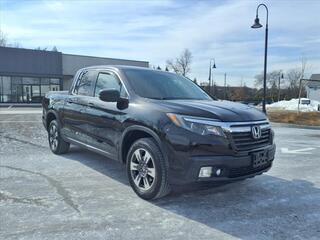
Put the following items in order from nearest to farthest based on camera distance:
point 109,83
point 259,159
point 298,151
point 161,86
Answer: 1. point 259,159
2. point 161,86
3. point 109,83
4. point 298,151

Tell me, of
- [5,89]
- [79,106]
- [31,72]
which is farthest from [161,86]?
[31,72]

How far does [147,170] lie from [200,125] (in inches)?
40.1

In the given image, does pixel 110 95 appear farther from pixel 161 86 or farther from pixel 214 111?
pixel 214 111

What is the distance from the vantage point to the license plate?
15.5 feet

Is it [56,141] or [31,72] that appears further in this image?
[31,72]

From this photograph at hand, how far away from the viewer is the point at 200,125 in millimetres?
4438

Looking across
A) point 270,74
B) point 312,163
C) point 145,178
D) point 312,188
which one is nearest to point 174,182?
point 145,178

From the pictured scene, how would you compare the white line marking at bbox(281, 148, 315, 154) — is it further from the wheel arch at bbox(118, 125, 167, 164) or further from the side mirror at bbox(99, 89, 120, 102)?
the side mirror at bbox(99, 89, 120, 102)

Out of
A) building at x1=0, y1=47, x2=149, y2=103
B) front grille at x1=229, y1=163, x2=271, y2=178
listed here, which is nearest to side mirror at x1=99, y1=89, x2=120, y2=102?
front grille at x1=229, y1=163, x2=271, y2=178

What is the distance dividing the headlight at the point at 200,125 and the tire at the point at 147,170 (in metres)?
0.51

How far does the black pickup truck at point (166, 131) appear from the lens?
4.41m

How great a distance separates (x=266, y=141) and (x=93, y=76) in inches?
129

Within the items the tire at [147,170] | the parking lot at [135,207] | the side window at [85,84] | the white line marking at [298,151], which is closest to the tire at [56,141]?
the parking lot at [135,207]

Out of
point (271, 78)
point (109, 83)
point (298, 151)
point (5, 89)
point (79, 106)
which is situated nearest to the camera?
point (109, 83)
